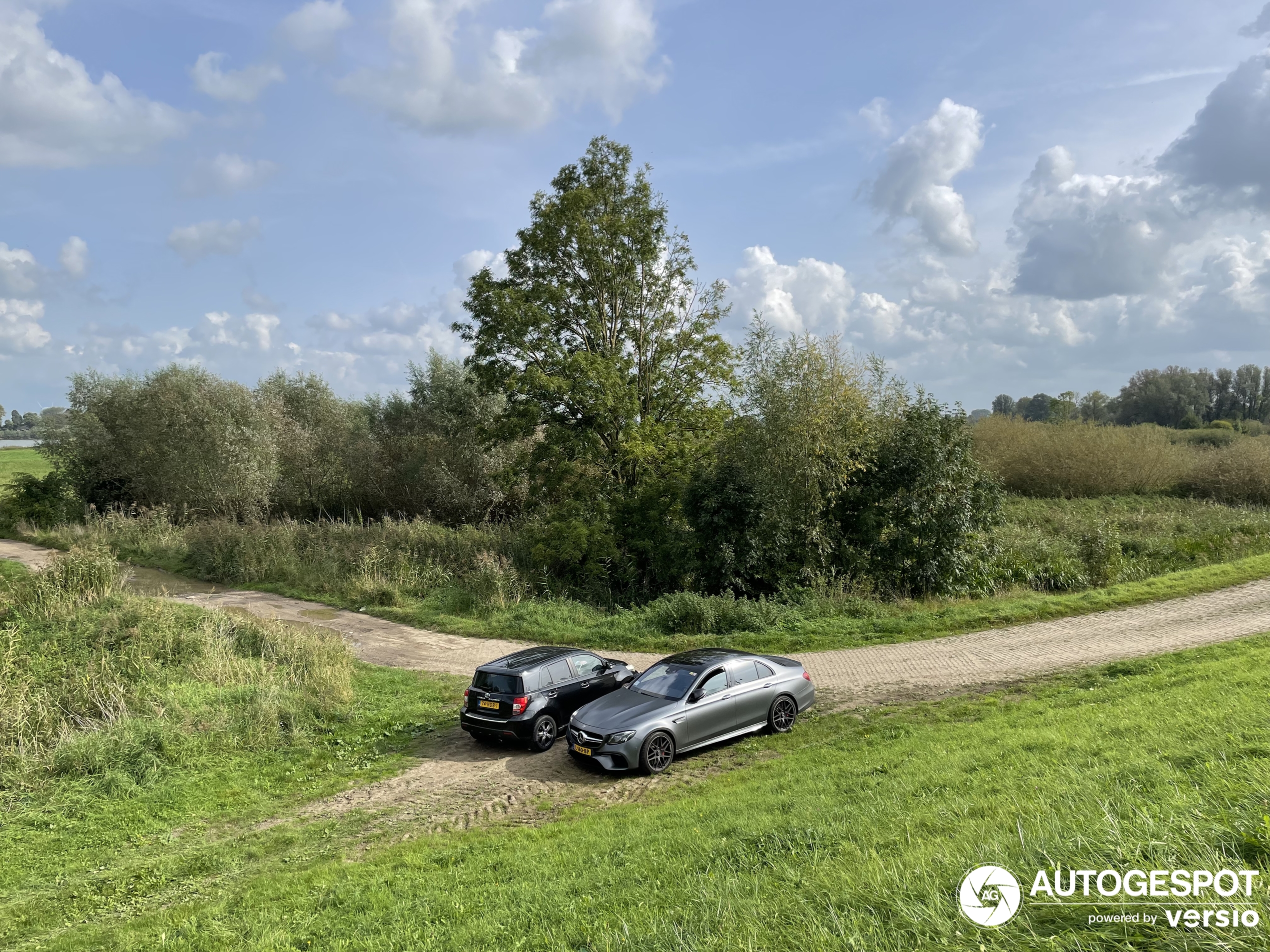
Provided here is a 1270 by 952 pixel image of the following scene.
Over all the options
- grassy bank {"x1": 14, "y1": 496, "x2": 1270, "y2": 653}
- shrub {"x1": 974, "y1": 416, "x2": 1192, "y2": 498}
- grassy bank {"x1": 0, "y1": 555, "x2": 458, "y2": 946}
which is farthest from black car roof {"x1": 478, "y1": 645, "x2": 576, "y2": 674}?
shrub {"x1": 974, "y1": 416, "x2": 1192, "y2": 498}

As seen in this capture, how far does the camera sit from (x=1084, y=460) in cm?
4225

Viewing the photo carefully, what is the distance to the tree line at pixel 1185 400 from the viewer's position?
72.2m

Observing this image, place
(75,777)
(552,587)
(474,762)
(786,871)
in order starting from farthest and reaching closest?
(552,587)
(474,762)
(75,777)
(786,871)

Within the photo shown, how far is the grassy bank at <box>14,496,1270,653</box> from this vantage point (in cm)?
1831

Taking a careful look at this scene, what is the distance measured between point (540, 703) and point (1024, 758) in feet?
23.5

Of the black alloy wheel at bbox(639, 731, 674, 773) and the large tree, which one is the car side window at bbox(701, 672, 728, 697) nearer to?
the black alloy wheel at bbox(639, 731, 674, 773)

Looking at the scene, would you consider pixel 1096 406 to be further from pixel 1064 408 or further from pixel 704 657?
pixel 704 657

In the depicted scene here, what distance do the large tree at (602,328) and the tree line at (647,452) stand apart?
7 cm

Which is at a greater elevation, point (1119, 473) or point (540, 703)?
point (1119, 473)

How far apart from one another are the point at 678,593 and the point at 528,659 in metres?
7.99

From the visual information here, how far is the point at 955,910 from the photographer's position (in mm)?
3871

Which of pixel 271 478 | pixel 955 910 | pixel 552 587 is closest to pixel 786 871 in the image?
pixel 955 910

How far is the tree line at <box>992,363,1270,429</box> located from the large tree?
52079mm

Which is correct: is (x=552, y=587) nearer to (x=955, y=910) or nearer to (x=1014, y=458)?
(x=955, y=910)
